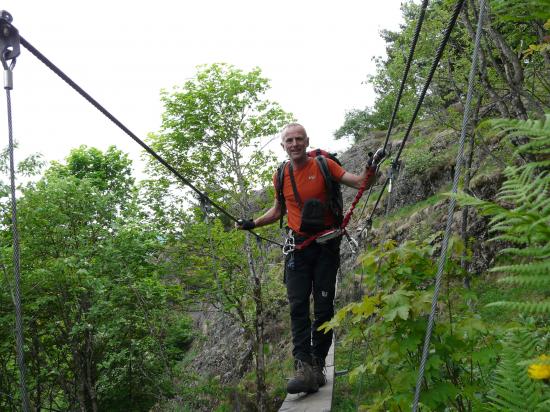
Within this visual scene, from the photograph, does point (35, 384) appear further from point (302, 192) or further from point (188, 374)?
point (302, 192)

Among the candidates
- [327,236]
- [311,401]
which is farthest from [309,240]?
A: [311,401]

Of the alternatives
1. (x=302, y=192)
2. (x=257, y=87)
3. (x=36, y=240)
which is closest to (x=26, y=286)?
(x=36, y=240)

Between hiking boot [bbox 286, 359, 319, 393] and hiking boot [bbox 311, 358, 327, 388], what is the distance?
38mm

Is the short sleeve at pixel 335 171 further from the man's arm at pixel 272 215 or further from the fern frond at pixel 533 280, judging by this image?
the fern frond at pixel 533 280

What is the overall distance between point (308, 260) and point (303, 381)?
0.72 metres

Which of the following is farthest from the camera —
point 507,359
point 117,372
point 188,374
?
point 188,374

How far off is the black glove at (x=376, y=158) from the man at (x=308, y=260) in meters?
0.14

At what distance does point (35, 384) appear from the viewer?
8781mm

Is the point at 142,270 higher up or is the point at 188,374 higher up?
the point at 142,270

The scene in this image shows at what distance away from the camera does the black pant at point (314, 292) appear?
303 cm

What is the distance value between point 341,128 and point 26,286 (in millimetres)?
23382

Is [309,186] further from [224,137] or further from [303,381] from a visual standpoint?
[224,137]

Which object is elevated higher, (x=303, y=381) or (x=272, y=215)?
(x=272, y=215)

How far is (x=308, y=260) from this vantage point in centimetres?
314
